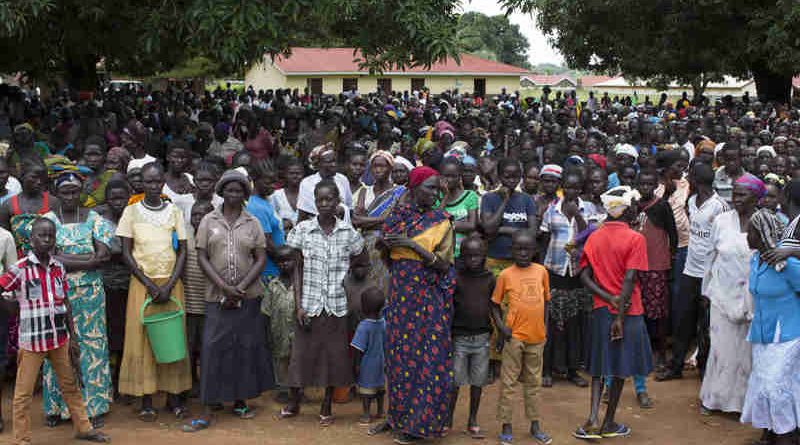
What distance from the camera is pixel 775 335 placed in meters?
5.31

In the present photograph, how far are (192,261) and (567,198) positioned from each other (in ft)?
9.13

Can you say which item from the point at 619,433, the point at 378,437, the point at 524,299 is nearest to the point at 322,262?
the point at 378,437

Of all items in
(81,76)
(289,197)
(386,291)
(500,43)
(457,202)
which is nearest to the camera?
(386,291)

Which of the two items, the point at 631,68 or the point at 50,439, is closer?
the point at 50,439

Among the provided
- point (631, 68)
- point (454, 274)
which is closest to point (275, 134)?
point (454, 274)

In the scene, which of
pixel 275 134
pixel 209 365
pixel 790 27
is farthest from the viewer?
pixel 790 27

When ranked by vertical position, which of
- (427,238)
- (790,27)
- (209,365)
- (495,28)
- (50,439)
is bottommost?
(50,439)

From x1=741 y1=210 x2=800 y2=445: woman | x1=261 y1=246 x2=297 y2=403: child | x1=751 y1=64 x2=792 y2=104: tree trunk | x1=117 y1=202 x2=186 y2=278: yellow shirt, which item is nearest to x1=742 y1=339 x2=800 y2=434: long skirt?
x1=741 y1=210 x2=800 y2=445: woman

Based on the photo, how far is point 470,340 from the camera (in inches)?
227

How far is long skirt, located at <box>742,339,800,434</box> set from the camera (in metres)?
5.30

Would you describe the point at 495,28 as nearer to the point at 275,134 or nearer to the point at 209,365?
the point at 275,134

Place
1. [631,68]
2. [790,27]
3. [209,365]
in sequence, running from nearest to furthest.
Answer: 1. [209,365]
2. [790,27]
3. [631,68]

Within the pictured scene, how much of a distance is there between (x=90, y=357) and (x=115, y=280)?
1.91 ft

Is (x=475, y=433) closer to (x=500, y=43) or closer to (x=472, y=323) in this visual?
(x=472, y=323)
